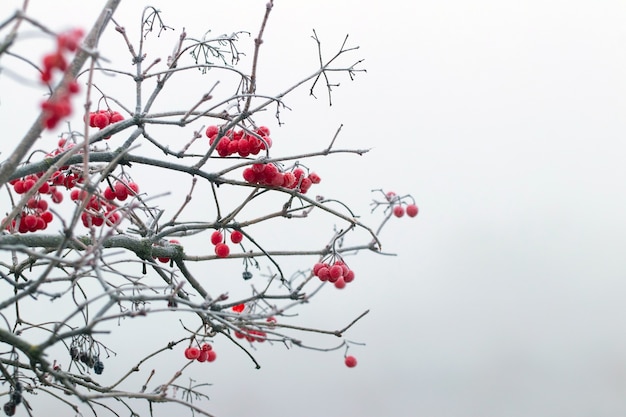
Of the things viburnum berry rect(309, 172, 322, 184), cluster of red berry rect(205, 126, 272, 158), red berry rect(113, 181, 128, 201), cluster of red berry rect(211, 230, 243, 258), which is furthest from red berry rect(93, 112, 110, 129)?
viburnum berry rect(309, 172, 322, 184)

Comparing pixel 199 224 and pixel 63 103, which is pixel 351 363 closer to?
pixel 199 224

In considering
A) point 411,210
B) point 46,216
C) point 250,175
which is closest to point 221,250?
point 250,175

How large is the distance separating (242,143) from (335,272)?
0.42 m

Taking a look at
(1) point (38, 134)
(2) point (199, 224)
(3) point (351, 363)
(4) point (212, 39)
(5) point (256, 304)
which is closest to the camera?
(1) point (38, 134)

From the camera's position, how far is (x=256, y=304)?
Result: 165 centimetres

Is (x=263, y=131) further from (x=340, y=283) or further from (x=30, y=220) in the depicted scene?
(x=30, y=220)

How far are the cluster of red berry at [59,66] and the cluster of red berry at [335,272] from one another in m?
1.09

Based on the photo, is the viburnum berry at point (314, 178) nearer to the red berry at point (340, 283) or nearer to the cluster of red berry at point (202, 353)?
the red berry at point (340, 283)

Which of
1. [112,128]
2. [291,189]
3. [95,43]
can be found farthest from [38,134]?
[291,189]

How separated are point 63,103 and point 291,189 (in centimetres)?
99

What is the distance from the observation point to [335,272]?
73.3 inches

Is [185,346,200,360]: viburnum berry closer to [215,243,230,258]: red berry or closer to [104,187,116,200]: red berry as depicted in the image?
[215,243,230,258]: red berry

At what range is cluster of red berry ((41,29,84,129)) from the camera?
32.3 inches

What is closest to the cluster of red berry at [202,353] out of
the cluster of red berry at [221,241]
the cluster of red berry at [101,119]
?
the cluster of red berry at [221,241]
